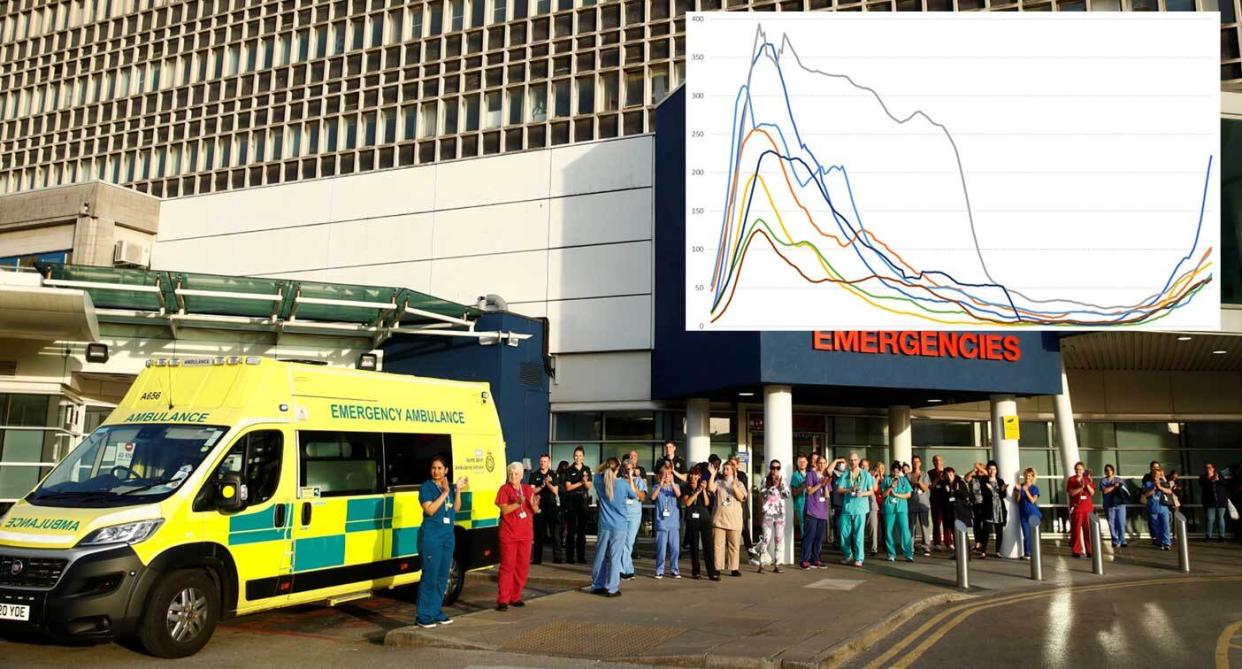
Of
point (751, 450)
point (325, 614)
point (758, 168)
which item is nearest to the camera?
point (325, 614)

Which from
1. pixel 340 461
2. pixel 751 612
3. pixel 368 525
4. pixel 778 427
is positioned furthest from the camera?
pixel 778 427

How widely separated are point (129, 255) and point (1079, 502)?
24.4m

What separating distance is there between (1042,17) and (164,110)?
85.0 ft

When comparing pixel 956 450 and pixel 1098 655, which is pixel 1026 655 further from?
pixel 956 450

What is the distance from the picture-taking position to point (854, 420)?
22.1 metres

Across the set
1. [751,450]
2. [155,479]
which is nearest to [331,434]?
[155,479]

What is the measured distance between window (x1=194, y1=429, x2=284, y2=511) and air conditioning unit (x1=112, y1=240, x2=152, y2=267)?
1938 centimetres

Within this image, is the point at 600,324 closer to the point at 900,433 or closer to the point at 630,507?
the point at 900,433

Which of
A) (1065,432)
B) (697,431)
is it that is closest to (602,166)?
(697,431)

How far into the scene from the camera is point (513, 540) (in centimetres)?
1080

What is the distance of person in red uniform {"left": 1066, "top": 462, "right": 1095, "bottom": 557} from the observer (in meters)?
17.1

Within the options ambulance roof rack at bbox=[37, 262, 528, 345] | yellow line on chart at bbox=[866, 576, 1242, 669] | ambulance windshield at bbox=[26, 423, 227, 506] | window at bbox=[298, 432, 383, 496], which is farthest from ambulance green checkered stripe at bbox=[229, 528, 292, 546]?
ambulance roof rack at bbox=[37, 262, 528, 345]

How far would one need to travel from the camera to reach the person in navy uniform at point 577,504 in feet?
52.1

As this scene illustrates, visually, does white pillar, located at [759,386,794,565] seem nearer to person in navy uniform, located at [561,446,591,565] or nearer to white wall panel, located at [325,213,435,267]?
person in navy uniform, located at [561,446,591,565]
